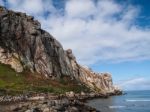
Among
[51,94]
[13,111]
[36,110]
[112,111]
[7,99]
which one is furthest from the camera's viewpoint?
[51,94]

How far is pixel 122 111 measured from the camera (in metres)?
130

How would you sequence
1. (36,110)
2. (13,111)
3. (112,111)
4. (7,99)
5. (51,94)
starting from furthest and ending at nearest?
1. (51,94)
2. (7,99)
3. (112,111)
4. (13,111)
5. (36,110)

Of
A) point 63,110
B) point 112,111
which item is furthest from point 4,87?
point 63,110

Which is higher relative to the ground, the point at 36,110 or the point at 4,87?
the point at 4,87

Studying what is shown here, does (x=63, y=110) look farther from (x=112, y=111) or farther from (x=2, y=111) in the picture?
(x=112, y=111)

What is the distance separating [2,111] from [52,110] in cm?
1721

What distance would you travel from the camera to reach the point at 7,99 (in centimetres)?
16300

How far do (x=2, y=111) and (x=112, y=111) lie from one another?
4319 centimetres

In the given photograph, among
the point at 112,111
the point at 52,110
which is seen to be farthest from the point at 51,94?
the point at 52,110

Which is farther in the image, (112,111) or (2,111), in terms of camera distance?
(112,111)

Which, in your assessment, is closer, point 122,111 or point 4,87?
point 122,111

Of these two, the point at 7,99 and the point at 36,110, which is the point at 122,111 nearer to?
the point at 36,110

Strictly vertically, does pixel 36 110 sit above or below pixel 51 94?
below

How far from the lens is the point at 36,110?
314ft
